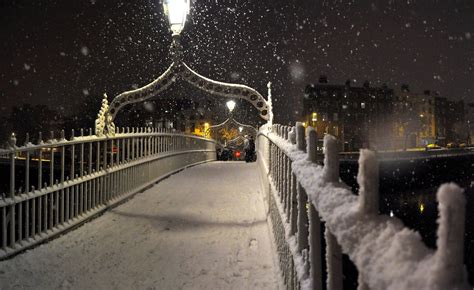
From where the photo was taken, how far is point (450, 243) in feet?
3.13

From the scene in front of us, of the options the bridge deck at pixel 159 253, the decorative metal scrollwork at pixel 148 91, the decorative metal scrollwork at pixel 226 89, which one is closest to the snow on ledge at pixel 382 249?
the bridge deck at pixel 159 253

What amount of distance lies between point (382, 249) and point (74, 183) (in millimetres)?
6944

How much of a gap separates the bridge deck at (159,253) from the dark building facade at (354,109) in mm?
80078

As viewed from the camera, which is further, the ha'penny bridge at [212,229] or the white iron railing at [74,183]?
the white iron railing at [74,183]

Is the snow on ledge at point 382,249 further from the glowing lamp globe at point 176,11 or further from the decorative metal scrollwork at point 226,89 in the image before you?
the decorative metal scrollwork at point 226,89

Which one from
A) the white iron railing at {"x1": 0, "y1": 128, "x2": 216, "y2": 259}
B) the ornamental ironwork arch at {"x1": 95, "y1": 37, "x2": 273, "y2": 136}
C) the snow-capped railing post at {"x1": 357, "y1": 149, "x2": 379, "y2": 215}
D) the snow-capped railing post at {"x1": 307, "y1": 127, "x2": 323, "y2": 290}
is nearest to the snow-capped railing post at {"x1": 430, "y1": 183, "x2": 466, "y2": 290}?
the snow-capped railing post at {"x1": 357, "y1": 149, "x2": 379, "y2": 215}

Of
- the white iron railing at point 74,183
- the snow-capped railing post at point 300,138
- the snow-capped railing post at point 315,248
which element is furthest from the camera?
the white iron railing at point 74,183

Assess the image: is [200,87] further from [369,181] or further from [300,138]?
[369,181]

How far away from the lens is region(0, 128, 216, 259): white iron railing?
5852mm

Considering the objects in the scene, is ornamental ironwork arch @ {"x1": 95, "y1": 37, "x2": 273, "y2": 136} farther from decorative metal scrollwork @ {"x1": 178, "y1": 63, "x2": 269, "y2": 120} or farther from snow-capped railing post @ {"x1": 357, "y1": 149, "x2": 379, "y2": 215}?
snow-capped railing post @ {"x1": 357, "y1": 149, "x2": 379, "y2": 215}

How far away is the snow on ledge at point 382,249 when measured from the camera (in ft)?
3.37

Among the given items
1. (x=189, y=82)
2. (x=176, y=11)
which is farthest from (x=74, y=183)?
(x=189, y=82)

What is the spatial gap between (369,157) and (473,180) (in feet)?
192

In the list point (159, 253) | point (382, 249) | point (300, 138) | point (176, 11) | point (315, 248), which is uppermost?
point (176, 11)
